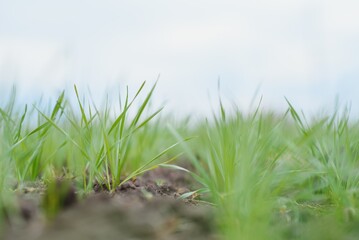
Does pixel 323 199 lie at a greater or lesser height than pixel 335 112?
lesser

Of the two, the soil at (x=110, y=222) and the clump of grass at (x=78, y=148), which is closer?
the soil at (x=110, y=222)

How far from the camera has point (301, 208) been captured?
5.73ft

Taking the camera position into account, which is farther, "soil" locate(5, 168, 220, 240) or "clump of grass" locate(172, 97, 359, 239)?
"clump of grass" locate(172, 97, 359, 239)

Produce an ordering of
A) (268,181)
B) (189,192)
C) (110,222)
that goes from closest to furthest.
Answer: (110,222) < (268,181) < (189,192)

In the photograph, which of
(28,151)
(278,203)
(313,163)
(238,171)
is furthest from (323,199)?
(28,151)

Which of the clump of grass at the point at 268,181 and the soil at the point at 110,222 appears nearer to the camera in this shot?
the soil at the point at 110,222

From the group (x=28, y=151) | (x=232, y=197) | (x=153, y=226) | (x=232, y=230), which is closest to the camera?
(x=153, y=226)

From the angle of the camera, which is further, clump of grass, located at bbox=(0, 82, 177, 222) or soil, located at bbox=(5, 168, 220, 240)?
clump of grass, located at bbox=(0, 82, 177, 222)

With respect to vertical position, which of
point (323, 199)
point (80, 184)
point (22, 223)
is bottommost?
point (323, 199)

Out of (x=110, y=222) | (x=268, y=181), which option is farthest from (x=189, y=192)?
(x=110, y=222)

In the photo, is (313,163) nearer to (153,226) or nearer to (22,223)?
(153,226)

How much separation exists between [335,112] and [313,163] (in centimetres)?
30

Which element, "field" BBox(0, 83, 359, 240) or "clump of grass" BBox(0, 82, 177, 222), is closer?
"field" BBox(0, 83, 359, 240)

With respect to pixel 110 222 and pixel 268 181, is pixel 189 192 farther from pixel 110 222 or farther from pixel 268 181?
pixel 110 222
